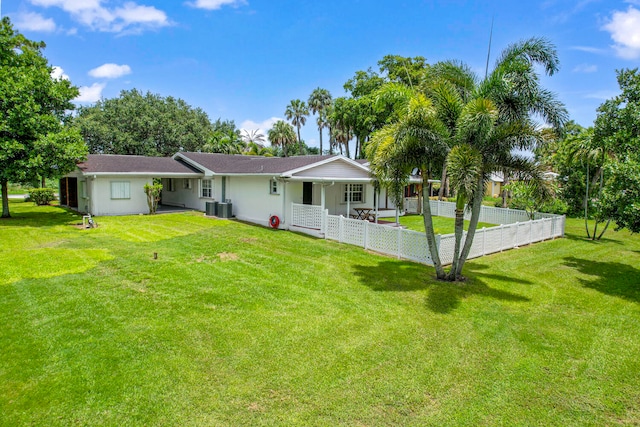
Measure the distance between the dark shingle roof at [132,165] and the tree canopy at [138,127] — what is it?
693 inches

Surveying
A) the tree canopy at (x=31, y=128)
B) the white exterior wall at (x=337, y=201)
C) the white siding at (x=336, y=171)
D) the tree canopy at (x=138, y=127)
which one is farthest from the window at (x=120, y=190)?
the tree canopy at (x=138, y=127)

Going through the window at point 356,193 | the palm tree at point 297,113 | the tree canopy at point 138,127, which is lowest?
the window at point 356,193

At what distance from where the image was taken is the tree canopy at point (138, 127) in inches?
1550

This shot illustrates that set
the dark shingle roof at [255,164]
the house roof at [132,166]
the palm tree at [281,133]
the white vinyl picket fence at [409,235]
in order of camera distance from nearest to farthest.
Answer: the white vinyl picket fence at [409,235] < the dark shingle roof at [255,164] < the house roof at [132,166] < the palm tree at [281,133]

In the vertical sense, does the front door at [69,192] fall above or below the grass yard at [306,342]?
above

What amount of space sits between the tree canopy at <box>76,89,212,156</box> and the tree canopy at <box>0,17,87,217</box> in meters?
20.9

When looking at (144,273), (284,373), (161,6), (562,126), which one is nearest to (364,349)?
(284,373)

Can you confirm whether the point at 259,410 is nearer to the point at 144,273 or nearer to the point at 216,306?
the point at 216,306

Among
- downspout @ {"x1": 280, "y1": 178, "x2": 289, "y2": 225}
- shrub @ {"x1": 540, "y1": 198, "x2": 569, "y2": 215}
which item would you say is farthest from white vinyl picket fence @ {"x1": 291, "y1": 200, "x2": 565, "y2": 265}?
shrub @ {"x1": 540, "y1": 198, "x2": 569, "y2": 215}

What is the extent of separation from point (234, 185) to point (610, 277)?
17567mm

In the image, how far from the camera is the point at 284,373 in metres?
5.16

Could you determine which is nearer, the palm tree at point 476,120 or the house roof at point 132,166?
the palm tree at point 476,120

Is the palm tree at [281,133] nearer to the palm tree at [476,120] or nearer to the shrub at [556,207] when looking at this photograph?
the shrub at [556,207]

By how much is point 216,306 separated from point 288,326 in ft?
5.87
